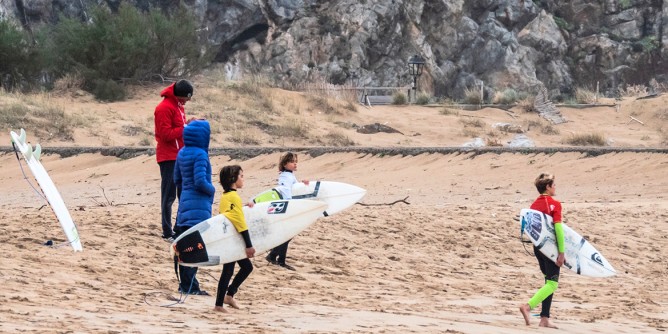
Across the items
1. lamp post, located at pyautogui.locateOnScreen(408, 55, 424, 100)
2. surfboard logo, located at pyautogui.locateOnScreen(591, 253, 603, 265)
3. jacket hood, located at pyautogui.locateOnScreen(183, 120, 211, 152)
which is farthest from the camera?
lamp post, located at pyautogui.locateOnScreen(408, 55, 424, 100)

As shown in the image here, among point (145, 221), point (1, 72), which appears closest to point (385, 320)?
point (145, 221)

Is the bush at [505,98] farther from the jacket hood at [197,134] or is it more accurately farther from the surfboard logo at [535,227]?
the jacket hood at [197,134]

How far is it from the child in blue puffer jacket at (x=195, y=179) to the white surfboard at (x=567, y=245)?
2.48 meters

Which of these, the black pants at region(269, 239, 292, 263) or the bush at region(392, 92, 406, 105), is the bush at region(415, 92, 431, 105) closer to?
the bush at region(392, 92, 406, 105)

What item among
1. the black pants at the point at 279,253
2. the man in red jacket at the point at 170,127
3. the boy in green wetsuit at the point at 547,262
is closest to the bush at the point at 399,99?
the black pants at the point at 279,253

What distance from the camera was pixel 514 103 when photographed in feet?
121

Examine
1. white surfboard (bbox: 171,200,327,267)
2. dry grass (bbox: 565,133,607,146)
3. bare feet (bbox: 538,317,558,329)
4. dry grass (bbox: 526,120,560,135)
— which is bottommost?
dry grass (bbox: 526,120,560,135)

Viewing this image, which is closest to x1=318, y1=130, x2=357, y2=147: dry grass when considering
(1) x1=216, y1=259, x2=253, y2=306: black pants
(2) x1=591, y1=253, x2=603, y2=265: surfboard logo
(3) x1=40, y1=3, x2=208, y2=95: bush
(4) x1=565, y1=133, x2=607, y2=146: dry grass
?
(4) x1=565, y1=133, x2=607, y2=146: dry grass

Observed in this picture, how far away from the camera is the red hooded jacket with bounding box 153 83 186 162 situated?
38.0 ft

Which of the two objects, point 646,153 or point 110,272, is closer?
point 110,272

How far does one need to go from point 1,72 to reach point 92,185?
49.0ft

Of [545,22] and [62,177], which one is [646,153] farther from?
[545,22]

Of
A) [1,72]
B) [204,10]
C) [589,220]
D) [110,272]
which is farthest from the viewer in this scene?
[204,10]

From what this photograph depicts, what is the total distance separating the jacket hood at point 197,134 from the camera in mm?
9844
